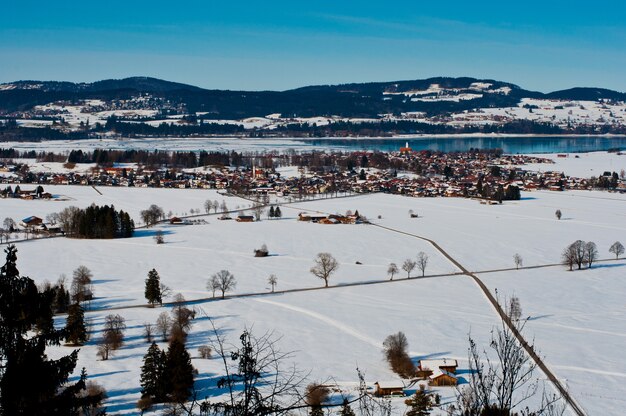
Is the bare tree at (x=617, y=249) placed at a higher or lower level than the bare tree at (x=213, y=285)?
lower

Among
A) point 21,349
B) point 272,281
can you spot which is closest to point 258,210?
point 272,281

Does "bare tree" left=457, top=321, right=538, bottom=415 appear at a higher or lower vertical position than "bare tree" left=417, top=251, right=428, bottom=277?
higher

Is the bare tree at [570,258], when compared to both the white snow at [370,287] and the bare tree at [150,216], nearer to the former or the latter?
the white snow at [370,287]

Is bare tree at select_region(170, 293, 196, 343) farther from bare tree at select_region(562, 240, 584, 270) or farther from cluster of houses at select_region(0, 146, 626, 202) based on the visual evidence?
cluster of houses at select_region(0, 146, 626, 202)

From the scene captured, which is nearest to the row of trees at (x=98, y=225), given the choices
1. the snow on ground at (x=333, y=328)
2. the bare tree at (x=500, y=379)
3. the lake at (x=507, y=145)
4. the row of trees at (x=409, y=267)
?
the snow on ground at (x=333, y=328)

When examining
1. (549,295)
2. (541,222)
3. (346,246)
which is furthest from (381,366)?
(541,222)

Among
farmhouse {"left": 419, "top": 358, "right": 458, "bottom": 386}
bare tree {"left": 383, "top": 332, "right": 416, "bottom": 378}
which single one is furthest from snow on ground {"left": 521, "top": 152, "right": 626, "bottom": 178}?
farmhouse {"left": 419, "top": 358, "right": 458, "bottom": 386}

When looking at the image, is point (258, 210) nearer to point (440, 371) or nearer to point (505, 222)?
point (505, 222)
